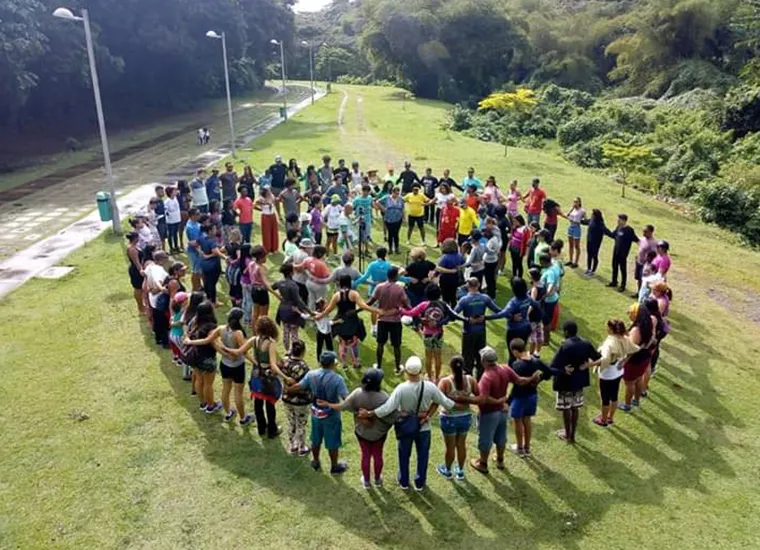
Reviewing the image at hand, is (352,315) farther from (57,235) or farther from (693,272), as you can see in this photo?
(57,235)

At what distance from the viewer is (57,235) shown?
17.4 metres

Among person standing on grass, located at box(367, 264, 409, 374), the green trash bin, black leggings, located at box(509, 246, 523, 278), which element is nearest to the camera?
person standing on grass, located at box(367, 264, 409, 374)

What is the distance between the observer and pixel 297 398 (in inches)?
284

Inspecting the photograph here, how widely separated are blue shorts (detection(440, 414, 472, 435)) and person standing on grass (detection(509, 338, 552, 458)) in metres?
0.75

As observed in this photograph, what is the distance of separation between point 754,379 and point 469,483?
5713 millimetres

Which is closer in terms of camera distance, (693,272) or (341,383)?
(341,383)

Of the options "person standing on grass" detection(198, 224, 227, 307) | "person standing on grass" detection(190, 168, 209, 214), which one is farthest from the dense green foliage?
"person standing on grass" detection(198, 224, 227, 307)

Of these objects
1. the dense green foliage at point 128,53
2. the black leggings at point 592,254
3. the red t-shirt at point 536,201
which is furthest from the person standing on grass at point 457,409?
the dense green foliage at point 128,53

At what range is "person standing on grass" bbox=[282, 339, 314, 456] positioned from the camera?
716 centimetres

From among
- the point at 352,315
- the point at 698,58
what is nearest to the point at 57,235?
the point at 352,315

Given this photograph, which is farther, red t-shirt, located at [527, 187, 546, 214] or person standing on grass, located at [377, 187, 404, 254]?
red t-shirt, located at [527, 187, 546, 214]

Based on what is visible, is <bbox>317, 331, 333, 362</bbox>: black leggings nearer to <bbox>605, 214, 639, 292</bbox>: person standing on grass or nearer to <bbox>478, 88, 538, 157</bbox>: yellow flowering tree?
<bbox>605, 214, 639, 292</bbox>: person standing on grass

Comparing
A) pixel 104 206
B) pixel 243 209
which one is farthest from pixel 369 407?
pixel 104 206

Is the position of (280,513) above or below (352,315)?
below
